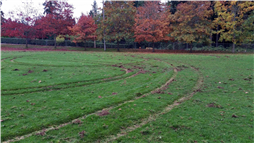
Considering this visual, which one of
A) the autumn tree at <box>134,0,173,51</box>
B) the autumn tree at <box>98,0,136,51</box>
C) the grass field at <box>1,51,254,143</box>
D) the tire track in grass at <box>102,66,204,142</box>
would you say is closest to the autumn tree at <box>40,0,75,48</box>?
the autumn tree at <box>98,0,136,51</box>

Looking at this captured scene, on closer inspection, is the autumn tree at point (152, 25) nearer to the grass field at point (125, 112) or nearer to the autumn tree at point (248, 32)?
the autumn tree at point (248, 32)

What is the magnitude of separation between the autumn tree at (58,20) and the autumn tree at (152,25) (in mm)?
14531

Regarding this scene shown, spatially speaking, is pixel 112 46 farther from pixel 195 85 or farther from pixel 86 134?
pixel 86 134

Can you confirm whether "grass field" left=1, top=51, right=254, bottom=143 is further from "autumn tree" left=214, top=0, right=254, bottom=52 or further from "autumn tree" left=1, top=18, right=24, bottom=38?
"autumn tree" left=1, top=18, right=24, bottom=38

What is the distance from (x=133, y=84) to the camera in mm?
8281

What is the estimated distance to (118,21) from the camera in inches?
1309

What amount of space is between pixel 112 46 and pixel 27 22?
1829 cm

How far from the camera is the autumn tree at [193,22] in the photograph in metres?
30.0

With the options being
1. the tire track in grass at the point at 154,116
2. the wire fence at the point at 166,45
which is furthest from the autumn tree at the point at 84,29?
the tire track in grass at the point at 154,116

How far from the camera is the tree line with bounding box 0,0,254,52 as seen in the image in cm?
2992

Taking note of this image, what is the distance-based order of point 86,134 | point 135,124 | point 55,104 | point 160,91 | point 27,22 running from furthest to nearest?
point 27,22, point 160,91, point 55,104, point 135,124, point 86,134

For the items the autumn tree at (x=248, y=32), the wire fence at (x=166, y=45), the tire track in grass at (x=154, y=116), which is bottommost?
the tire track in grass at (x=154, y=116)

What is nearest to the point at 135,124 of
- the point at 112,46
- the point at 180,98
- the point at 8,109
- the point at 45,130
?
the point at 45,130

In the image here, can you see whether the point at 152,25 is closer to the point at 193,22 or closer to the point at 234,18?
the point at 193,22
